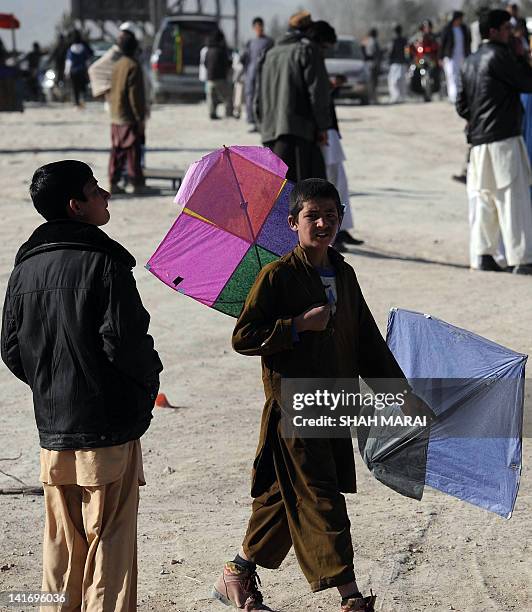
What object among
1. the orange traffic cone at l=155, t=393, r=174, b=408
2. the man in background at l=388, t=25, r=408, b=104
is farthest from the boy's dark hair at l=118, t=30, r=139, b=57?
the man in background at l=388, t=25, r=408, b=104

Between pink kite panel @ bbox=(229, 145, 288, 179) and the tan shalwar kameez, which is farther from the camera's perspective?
pink kite panel @ bbox=(229, 145, 288, 179)

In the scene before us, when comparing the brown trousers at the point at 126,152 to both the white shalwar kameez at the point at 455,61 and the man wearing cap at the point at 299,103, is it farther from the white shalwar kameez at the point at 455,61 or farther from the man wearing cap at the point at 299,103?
the white shalwar kameez at the point at 455,61

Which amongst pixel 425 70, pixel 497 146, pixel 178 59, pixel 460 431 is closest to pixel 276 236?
pixel 460 431

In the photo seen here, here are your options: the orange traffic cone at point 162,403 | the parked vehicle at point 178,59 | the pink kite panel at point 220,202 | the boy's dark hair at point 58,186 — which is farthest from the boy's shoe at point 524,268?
the parked vehicle at point 178,59

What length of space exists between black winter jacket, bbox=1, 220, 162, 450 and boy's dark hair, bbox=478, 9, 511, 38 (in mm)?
6175

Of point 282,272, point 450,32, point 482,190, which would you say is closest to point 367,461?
point 282,272

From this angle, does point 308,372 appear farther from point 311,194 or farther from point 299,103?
point 299,103

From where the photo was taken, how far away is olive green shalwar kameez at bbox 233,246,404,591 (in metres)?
3.77

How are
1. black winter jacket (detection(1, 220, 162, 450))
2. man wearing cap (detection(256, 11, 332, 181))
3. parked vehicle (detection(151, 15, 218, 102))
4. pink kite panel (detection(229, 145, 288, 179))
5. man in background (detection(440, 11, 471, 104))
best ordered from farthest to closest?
parked vehicle (detection(151, 15, 218, 102)) < man in background (detection(440, 11, 471, 104)) < man wearing cap (detection(256, 11, 332, 181)) < pink kite panel (detection(229, 145, 288, 179)) < black winter jacket (detection(1, 220, 162, 450))

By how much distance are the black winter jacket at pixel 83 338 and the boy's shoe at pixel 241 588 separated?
80 cm

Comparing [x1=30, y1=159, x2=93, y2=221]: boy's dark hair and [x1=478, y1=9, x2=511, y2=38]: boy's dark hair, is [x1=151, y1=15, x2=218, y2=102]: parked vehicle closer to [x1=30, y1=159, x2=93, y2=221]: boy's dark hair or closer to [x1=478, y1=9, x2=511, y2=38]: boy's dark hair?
[x1=478, y1=9, x2=511, y2=38]: boy's dark hair

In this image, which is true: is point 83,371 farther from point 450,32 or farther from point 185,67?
point 185,67

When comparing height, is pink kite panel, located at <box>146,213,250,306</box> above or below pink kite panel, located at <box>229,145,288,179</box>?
below

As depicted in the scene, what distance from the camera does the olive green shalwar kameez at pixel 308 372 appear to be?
148 inches
